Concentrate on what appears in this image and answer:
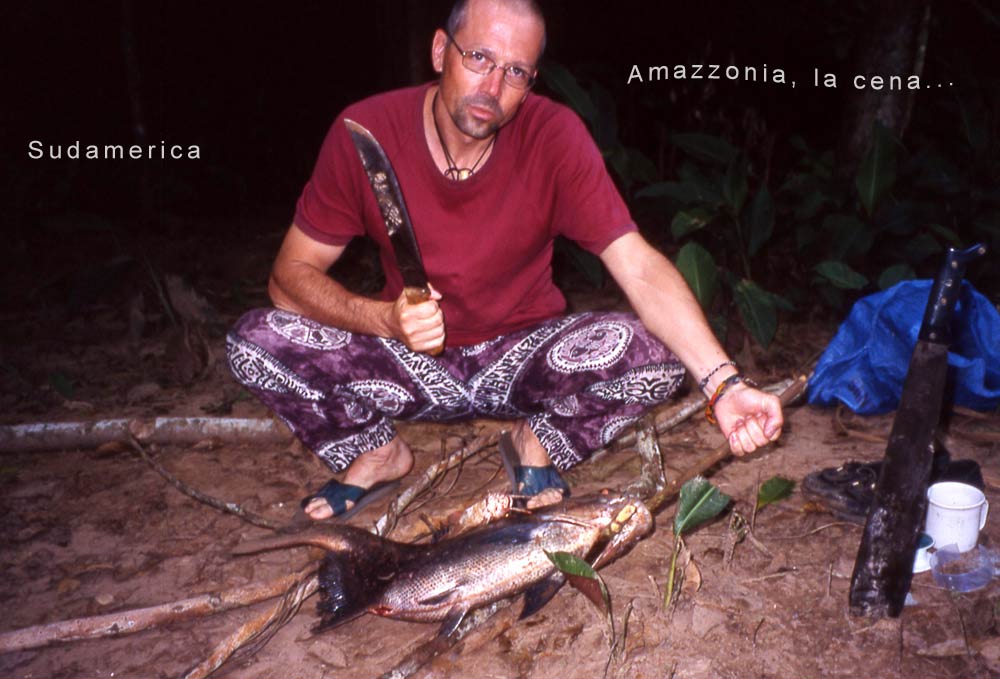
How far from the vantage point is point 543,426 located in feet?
9.85

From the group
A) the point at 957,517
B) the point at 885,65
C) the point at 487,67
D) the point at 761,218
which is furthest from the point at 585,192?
the point at 885,65

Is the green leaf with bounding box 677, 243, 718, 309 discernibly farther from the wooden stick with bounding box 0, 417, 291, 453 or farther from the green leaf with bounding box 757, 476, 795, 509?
the wooden stick with bounding box 0, 417, 291, 453

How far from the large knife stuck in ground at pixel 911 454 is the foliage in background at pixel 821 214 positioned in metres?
1.91

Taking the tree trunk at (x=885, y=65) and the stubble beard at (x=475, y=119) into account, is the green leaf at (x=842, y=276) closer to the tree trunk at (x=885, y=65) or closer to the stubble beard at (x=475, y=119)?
the tree trunk at (x=885, y=65)

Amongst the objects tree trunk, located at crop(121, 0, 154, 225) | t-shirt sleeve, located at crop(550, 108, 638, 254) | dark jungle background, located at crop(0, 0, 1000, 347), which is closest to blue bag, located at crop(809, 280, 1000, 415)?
dark jungle background, located at crop(0, 0, 1000, 347)

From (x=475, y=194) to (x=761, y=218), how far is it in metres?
2.33

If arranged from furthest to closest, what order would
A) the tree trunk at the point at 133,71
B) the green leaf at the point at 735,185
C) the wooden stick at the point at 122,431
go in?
the tree trunk at the point at 133,71 < the green leaf at the point at 735,185 < the wooden stick at the point at 122,431

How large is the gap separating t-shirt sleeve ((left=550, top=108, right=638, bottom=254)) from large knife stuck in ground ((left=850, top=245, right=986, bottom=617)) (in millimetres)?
1022

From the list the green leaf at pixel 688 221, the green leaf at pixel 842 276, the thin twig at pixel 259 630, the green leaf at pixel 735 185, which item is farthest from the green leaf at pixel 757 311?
the thin twig at pixel 259 630

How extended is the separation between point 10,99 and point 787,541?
800 centimetres

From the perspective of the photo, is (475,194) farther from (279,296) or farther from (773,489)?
(773,489)

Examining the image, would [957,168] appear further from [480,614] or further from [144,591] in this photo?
[144,591]

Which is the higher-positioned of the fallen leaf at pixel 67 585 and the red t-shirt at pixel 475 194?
A: the red t-shirt at pixel 475 194

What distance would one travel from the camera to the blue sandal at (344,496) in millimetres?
3029
